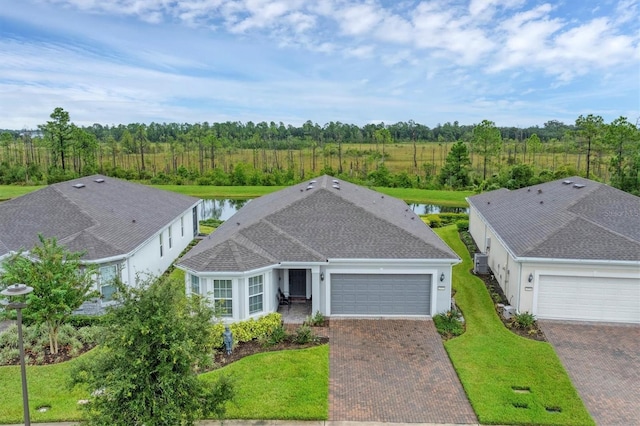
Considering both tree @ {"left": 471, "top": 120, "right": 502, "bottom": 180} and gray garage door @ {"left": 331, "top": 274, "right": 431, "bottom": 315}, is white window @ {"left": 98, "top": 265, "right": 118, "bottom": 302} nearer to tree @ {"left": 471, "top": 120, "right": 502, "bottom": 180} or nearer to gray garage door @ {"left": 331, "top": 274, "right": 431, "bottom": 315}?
gray garage door @ {"left": 331, "top": 274, "right": 431, "bottom": 315}

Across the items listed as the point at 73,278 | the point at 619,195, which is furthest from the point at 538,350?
the point at 73,278

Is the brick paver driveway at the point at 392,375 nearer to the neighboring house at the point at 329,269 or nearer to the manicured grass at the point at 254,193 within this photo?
the neighboring house at the point at 329,269

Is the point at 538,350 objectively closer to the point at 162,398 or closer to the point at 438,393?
the point at 438,393

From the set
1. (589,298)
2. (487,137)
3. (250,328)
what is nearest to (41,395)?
(250,328)

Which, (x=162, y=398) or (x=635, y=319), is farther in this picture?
(x=635, y=319)

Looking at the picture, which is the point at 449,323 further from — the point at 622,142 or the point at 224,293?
the point at 622,142

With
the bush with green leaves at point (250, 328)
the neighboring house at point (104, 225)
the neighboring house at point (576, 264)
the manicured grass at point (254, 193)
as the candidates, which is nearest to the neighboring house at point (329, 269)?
the bush with green leaves at point (250, 328)
